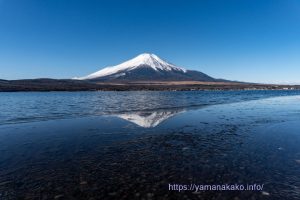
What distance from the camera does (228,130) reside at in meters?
19.2

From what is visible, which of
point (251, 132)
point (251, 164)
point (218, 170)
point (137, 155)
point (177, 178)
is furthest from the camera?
point (251, 132)

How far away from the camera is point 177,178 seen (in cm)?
965

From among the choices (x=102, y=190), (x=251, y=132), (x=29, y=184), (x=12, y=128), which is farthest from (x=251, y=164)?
(x=12, y=128)

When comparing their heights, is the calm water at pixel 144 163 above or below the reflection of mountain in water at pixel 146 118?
above

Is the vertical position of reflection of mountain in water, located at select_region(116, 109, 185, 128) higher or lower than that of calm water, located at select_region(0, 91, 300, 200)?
lower

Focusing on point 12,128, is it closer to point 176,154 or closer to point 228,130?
point 176,154

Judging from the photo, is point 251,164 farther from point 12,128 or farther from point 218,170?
point 12,128

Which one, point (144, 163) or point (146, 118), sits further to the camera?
point (146, 118)

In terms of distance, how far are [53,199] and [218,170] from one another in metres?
6.45

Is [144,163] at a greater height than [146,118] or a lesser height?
greater

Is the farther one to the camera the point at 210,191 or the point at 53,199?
the point at 210,191

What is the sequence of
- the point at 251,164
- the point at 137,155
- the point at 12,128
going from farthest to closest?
the point at 12,128, the point at 137,155, the point at 251,164

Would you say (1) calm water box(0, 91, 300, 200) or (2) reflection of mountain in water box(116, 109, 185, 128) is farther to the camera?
(2) reflection of mountain in water box(116, 109, 185, 128)

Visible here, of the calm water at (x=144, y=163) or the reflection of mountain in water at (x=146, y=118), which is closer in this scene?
the calm water at (x=144, y=163)
